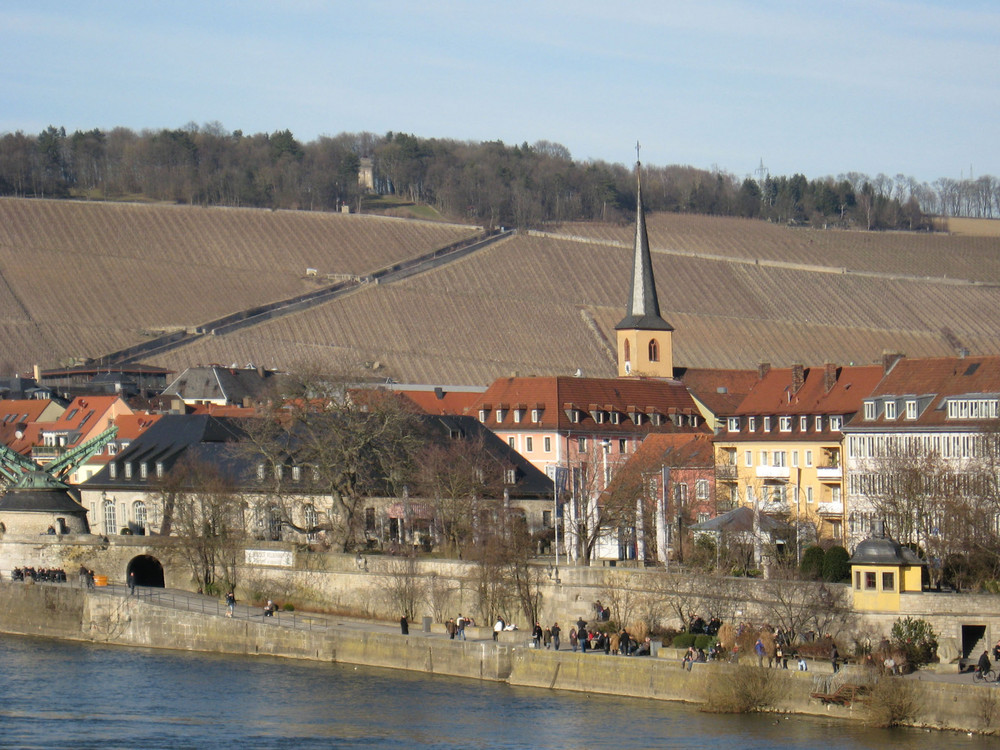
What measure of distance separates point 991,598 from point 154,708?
21.4m

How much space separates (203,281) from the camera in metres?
167

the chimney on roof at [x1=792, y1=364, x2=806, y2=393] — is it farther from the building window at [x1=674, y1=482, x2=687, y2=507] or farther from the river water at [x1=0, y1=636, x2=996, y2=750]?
the river water at [x1=0, y1=636, x2=996, y2=750]

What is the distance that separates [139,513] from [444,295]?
314ft

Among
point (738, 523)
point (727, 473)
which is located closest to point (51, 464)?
point (727, 473)

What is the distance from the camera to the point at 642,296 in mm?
110125

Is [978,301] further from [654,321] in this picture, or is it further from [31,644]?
[31,644]

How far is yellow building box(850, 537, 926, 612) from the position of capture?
47.5 meters

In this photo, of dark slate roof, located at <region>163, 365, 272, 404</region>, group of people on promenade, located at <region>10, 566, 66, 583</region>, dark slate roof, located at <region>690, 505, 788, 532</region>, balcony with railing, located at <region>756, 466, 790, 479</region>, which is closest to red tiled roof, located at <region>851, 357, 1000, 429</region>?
balcony with railing, located at <region>756, 466, 790, 479</region>

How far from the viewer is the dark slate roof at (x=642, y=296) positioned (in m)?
108

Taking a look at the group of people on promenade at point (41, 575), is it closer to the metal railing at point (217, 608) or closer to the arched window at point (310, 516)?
the metal railing at point (217, 608)

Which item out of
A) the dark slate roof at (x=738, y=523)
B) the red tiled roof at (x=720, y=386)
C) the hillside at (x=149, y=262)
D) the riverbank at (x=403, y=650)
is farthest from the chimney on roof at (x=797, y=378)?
the hillside at (x=149, y=262)

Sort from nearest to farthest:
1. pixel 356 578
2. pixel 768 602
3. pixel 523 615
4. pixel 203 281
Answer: pixel 768 602 → pixel 523 615 → pixel 356 578 → pixel 203 281

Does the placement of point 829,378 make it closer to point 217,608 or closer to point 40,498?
point 217,608

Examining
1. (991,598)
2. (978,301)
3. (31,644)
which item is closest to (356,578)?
(31,644)
